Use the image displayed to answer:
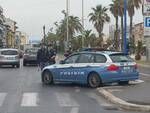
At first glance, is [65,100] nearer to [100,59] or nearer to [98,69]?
[98,69]

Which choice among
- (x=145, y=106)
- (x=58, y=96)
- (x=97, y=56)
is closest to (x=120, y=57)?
(x=97, y=56)

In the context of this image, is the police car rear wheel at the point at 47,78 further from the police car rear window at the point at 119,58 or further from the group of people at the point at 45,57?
the group of people at the point at 45,57

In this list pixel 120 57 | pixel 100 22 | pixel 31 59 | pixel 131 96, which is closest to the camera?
pixel 131 96

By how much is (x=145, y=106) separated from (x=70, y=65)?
29.3 feet

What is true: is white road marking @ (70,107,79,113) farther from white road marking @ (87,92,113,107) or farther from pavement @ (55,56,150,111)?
pavement @ (55,56,150,111)

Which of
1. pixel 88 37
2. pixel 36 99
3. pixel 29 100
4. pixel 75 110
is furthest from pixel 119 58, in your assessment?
pixel 88 37

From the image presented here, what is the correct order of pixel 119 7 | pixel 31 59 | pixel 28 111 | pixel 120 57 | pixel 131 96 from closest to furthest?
pixel 28 111 → pixel 131 96 → pixel 120 57 → pixel 31 59 → pixel 119 7

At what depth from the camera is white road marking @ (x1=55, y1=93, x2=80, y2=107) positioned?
16.1 meters

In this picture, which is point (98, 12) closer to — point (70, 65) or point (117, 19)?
point (117, 19)

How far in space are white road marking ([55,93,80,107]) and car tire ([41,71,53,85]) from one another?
4.97 m

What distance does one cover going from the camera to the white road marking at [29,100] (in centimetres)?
1619

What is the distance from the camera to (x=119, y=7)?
83.4 m

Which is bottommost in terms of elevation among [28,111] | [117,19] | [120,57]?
[28,111]

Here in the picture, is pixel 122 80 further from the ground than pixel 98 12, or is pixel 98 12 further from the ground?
pixel 98 12
